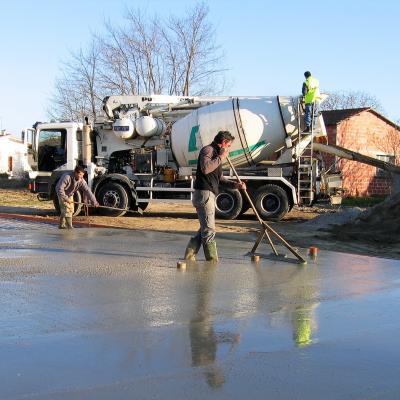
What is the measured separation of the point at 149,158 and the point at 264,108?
4018 millimetres

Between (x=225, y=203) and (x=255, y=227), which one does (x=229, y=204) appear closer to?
(x=225, y=203)

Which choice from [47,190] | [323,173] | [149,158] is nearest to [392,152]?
[323,173]

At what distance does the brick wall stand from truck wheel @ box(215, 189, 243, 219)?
38.0ft

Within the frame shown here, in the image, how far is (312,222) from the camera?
55.4 feet

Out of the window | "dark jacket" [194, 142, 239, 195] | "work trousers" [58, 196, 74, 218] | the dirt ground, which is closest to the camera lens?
"dark jacket" [194, 142, 239, 195]

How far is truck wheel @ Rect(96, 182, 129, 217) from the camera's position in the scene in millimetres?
18331

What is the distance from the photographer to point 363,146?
30.0 metres

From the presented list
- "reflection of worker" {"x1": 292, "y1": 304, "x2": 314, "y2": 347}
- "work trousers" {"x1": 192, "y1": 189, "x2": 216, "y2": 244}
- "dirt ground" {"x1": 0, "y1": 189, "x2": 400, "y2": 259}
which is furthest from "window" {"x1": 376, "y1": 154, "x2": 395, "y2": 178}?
"reflection of worker" {"x1": 292, "y1": 304, "x2": 314, "y2": 347}

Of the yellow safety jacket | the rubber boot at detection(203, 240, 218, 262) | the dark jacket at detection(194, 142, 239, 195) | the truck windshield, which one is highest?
the yellow safety jacket

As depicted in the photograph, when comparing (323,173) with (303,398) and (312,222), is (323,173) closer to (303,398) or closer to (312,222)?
(312,222)

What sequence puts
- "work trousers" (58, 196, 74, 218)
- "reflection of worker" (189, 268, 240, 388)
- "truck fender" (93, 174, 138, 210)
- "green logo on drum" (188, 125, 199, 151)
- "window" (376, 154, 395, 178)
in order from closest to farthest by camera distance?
"reflection of worker" (189, 268, 240, 388), "work trousers" (58, 196, 74, 218), "green logo on drum" (188, 125, 199, 151), "truck fender" (93, 174, 138, 210), "window" (376, 154, 395, 178)

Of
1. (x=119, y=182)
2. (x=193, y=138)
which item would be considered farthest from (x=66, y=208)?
(x=193, y=138)

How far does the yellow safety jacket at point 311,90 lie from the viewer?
1689 centimetres

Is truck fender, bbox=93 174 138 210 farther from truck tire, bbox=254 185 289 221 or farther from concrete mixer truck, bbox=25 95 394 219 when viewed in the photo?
truck tire, bbox=254 185 289 221
